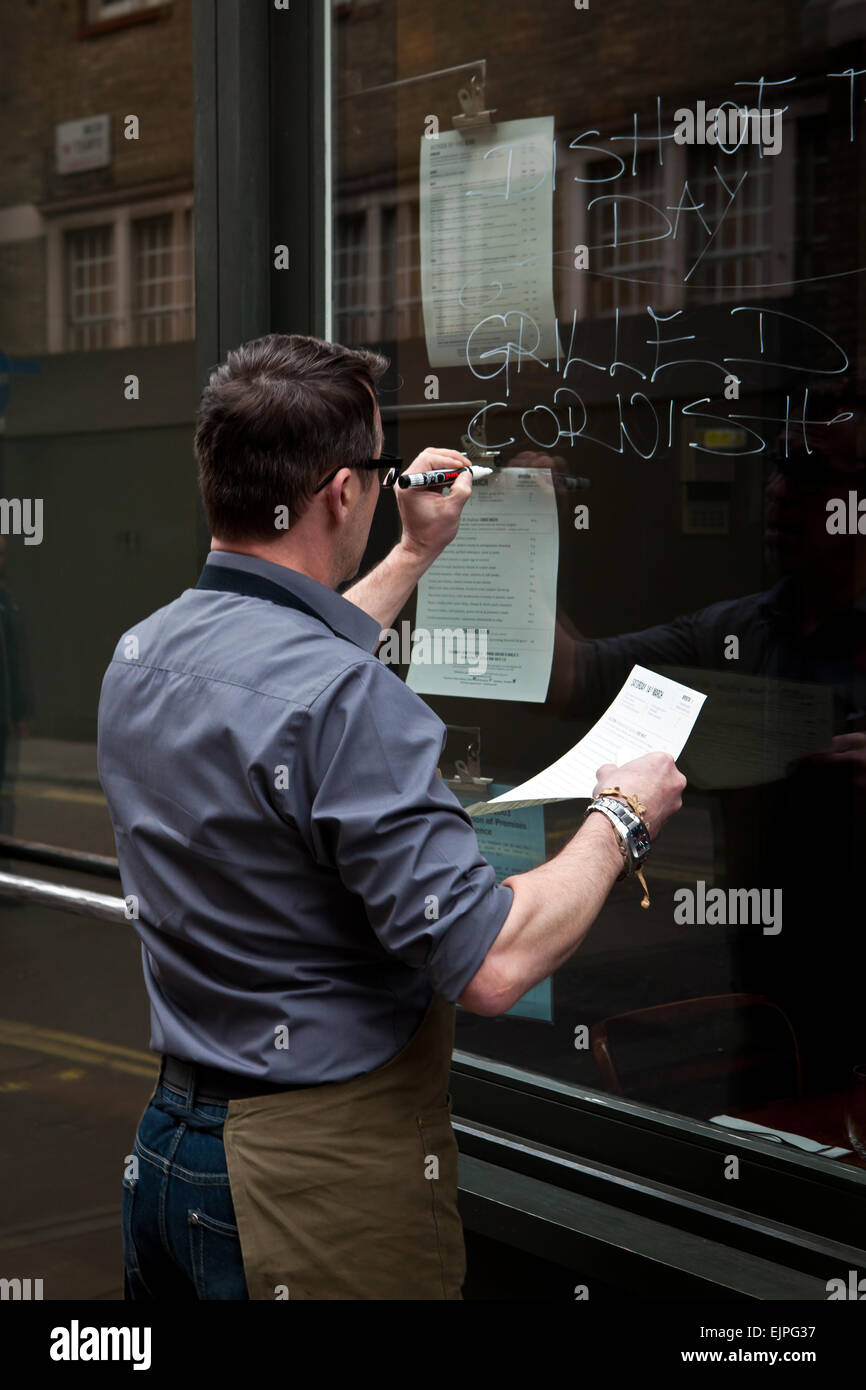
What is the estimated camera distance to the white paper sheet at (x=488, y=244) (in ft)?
9.19

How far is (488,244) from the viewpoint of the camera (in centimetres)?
289

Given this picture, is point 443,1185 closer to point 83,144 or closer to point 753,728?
point 753,728

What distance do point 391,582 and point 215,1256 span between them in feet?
3.98

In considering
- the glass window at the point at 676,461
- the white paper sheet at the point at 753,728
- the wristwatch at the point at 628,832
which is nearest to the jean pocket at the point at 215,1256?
the wristwatch at the point at 628,832

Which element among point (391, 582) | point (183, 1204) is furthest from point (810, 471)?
point (183, 1204)

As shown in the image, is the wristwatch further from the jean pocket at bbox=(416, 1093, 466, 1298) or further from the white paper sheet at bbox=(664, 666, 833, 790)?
the white paper sheet at bbox=(664, 666, 833, 790)

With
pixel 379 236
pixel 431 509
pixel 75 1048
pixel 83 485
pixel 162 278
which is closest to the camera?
pixel 431 509

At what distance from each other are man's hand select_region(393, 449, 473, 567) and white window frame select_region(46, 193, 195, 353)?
4.32 ft

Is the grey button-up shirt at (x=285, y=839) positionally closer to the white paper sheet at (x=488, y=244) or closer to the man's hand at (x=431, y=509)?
the man's hand at (x=431, y=509)

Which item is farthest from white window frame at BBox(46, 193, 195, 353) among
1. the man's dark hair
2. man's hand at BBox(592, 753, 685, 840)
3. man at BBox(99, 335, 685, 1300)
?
man's hand at BBox(592, 753, 685, 840)

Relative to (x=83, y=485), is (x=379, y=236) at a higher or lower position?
higher

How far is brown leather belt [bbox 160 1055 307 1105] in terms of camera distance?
193 cm
